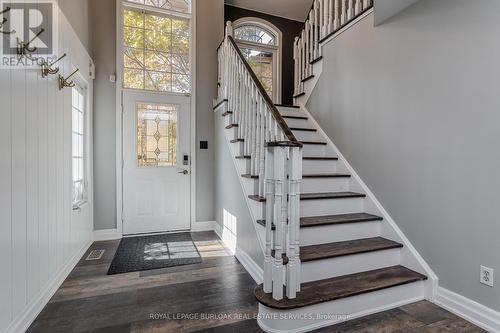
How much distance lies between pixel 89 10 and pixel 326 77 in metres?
3.12

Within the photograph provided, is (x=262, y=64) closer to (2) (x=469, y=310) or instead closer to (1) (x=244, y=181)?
(1) (x=244, y=181)

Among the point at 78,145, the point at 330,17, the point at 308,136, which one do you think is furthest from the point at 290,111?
the point at 78,145

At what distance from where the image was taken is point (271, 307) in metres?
1.79

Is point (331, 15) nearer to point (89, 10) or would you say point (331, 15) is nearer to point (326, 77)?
point (326, 77)

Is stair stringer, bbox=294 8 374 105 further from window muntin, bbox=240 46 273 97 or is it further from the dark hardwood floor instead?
the dark hardwood floor

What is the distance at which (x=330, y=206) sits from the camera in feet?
8.93

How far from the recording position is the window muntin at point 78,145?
301 centimetres

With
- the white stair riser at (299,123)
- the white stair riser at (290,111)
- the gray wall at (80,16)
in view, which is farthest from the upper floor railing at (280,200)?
the gray wall at (80,16)

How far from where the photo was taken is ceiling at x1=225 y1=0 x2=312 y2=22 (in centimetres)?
502

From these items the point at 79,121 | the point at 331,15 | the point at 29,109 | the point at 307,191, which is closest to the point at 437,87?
the point at 307,191

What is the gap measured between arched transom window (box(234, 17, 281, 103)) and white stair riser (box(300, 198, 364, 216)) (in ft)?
10.1

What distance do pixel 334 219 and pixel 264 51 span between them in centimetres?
394

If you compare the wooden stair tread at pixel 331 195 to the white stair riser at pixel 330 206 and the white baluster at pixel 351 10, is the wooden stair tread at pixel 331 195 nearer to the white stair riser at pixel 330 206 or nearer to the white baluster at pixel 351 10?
the white stair riser at pixel 330 206

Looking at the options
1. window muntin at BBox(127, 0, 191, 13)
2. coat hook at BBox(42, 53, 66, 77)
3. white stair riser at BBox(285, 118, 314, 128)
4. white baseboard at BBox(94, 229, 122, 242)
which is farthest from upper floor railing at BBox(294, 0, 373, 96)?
white baseboard at BBox(94, 229, 122, 242)
